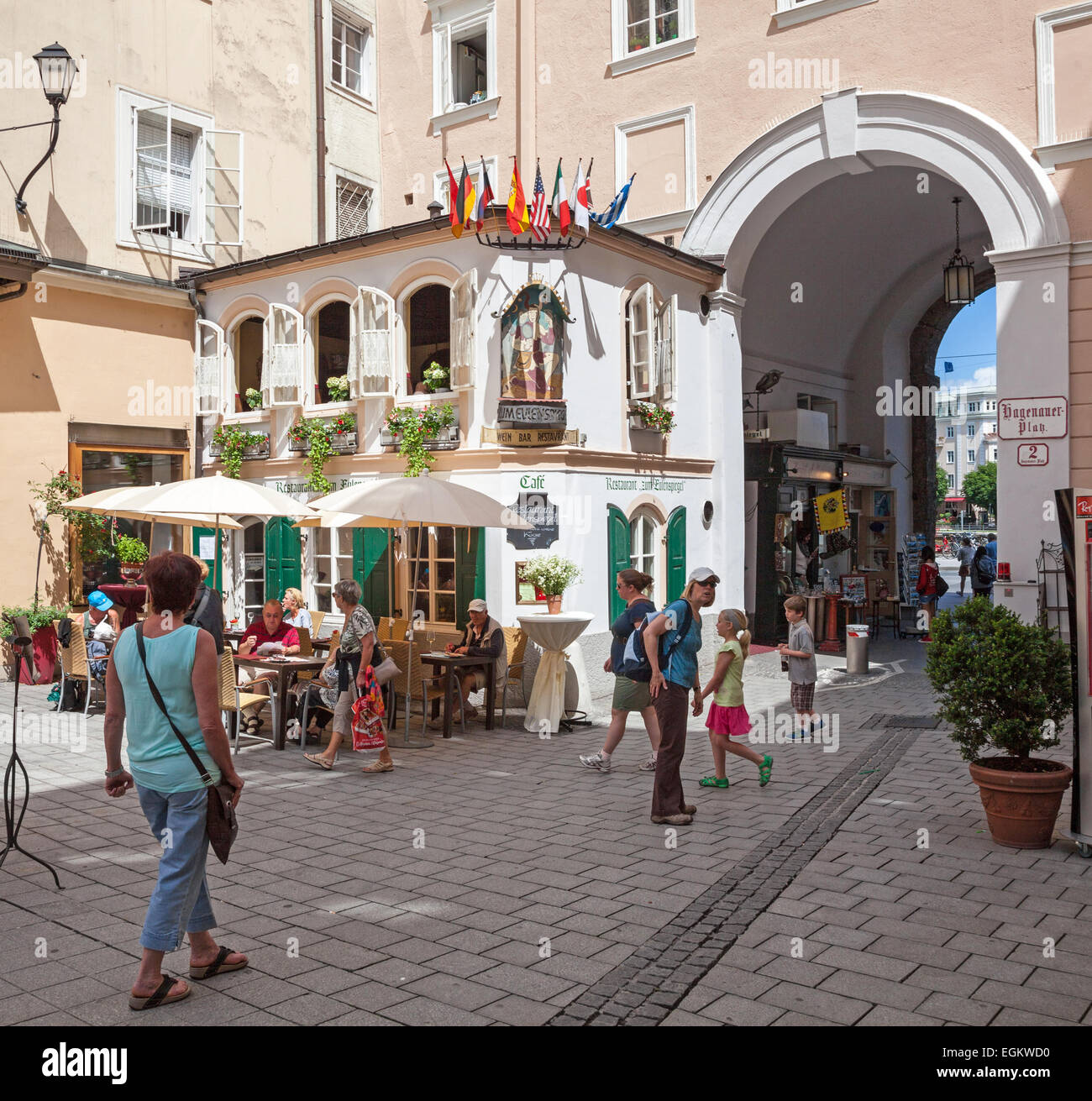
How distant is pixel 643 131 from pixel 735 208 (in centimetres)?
230

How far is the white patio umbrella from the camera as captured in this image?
10.1 metres

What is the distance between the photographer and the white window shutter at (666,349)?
47.0ft

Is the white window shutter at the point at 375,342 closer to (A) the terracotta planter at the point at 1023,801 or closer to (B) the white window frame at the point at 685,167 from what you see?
(B) the white window frame at the point at 685,167

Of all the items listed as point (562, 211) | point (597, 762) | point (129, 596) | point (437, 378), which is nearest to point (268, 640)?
point (129, 596)

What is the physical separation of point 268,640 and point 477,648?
2191 millimetres

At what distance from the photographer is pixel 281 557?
1491cm

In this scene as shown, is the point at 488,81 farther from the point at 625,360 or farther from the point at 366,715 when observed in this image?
the point at 366,715

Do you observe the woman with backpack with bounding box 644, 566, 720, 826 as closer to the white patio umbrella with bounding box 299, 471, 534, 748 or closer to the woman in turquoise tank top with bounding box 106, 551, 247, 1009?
the white patio umbrella with bounding box 299, 471, 534, 748

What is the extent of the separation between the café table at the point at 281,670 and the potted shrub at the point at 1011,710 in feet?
19.2

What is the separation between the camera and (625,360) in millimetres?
14133

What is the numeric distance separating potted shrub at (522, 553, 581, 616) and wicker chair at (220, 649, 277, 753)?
3.26 meters

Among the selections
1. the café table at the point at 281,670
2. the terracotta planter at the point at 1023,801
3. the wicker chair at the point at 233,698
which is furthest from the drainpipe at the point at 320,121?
the terracotta planter at the point at 1023,801
